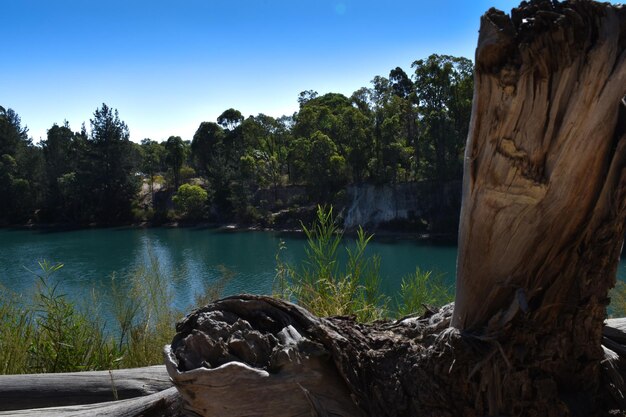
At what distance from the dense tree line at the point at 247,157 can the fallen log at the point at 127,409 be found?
24580 mm

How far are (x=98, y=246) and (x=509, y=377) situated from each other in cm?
2744

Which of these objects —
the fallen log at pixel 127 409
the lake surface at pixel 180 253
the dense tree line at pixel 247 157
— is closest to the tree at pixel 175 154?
the dense tree line at pixel 247 157

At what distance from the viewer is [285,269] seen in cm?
337

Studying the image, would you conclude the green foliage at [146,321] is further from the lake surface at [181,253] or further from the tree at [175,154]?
the tree at [175,154]

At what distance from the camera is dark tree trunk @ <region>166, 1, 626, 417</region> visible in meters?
1.32

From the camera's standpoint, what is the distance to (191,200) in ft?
107

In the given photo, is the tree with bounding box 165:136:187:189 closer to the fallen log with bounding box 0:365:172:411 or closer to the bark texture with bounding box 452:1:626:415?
the fallen log with bounding box 0:365:172:411

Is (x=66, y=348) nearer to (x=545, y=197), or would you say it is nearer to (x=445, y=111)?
(x=545, y=197)

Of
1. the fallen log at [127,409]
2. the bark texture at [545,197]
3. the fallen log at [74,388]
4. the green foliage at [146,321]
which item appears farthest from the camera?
the green foliage at [146,321]

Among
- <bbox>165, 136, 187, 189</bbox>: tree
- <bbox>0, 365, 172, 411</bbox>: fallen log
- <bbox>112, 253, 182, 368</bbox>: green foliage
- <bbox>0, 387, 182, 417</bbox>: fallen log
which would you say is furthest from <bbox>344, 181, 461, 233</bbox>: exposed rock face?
<bbox>0, 387, 182, 417</bbox>: fallen log

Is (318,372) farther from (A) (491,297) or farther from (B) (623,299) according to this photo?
(B) (623,299)

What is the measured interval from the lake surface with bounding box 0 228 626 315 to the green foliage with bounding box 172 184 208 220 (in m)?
1.51

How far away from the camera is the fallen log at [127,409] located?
1.87 m

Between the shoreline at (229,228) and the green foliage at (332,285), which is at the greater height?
the green foliage at (332,285)
